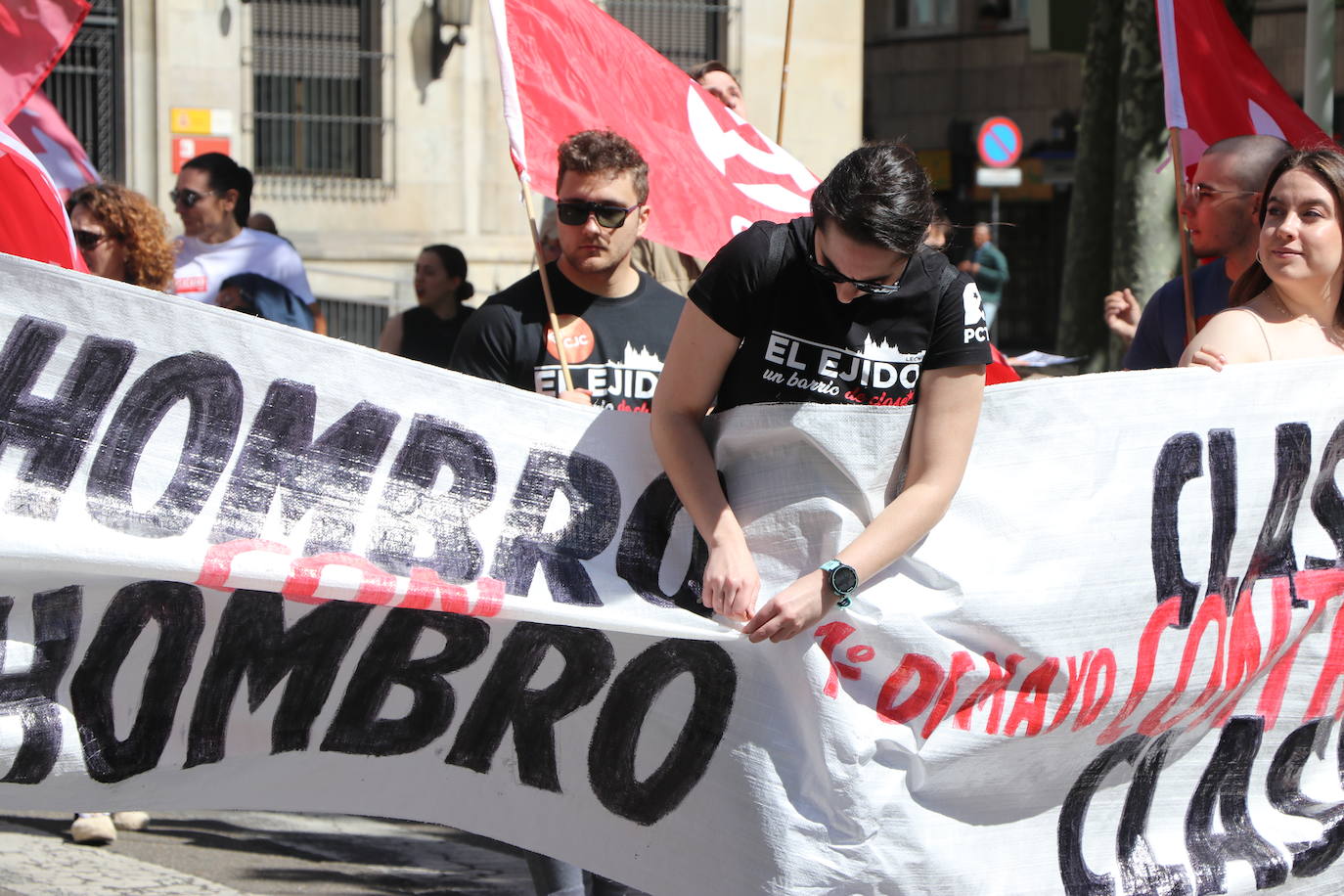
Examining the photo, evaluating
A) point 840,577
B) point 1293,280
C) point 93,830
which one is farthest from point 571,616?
point 93,830

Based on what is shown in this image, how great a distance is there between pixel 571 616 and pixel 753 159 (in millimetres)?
2092

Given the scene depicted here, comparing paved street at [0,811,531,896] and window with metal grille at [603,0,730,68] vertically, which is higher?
window with metal grille at [603,0,730,68]

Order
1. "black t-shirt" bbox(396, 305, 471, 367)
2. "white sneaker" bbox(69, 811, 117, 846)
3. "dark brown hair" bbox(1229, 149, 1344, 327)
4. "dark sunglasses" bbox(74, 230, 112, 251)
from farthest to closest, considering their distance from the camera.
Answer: "black t-shirt" bbox(396, 305, 471, 367)
"white sneaker" bbox(69, 811, 117, 846)
"dark sunglasses" bbox(74, 230, 112, 251)
"dark brown hair" bbox(1229, 149, 1344, 327)

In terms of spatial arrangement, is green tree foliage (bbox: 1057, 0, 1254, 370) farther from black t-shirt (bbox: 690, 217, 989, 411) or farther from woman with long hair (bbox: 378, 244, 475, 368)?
black t-shirt (bbox: 690, 217, 989, 411)

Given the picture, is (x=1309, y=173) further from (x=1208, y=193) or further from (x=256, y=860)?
(x=256, y=860)

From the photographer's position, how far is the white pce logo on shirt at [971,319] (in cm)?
327

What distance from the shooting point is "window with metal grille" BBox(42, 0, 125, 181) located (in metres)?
15.0

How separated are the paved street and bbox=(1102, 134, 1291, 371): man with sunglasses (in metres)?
2.43

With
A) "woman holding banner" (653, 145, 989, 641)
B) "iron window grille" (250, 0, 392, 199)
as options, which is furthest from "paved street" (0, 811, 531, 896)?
"iron window grille" (250, 0, 392, 199)

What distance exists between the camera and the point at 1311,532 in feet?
13.1

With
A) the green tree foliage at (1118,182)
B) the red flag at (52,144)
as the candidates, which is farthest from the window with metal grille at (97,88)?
the red flag at (52,144)

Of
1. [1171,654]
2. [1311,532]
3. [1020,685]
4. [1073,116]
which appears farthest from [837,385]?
[1073,116]

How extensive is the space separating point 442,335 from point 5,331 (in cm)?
462

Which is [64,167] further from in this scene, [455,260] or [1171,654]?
[1171,654]
